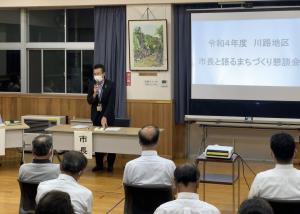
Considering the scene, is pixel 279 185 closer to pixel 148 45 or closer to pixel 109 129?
pixel 109 129

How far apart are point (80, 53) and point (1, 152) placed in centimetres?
266

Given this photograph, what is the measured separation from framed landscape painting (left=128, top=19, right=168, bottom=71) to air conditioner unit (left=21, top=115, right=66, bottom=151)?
5.12 ft

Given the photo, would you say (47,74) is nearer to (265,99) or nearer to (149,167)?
(265,99)

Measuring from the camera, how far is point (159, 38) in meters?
7.92

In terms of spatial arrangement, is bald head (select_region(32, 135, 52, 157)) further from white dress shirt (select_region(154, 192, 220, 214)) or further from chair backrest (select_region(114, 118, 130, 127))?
chair backrest (select_region(114, 118, 130, 127))

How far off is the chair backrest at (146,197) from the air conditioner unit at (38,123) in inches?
195

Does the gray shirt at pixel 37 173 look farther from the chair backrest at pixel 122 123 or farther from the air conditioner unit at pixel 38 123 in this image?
the air conditioner unit at pixel 38 123

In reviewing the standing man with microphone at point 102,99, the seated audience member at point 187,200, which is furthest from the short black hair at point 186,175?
the standing man with microphone at point 102,99

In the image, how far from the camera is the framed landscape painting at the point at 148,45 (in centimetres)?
790

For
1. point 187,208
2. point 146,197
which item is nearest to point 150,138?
point 146,197

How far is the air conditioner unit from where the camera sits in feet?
27.5

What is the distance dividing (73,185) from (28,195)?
81cm

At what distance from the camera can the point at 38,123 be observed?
8.41 m

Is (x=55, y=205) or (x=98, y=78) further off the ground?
(x=98, y=78)
